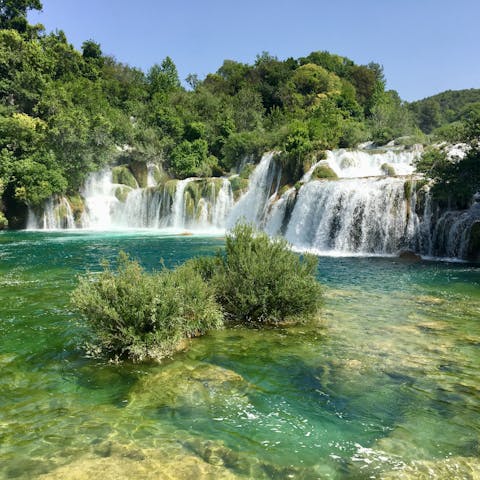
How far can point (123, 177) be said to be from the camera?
44.6 m

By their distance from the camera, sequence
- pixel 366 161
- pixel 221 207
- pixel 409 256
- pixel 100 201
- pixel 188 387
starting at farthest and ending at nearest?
pixel 100 201, pixel 221 207, pixel 366 161, pixel 409 256, pixel 188 387

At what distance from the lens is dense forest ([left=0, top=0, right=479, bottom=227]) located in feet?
119

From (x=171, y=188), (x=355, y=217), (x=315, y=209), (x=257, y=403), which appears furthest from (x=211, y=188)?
(x=257, y=403)

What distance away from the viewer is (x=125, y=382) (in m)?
5.75

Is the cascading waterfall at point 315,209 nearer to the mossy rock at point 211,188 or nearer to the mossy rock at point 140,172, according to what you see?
the mossy rock at point 211,188

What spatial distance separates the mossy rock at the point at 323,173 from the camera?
29.4 m

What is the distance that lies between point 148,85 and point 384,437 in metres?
70.6

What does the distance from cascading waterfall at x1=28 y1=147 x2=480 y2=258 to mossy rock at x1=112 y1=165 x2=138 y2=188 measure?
594 mm

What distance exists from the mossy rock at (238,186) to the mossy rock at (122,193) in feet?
37.1

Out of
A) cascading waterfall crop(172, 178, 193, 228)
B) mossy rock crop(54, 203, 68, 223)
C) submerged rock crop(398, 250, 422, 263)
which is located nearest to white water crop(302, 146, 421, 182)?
cascading waterfall crop(172, 178, 193, 228)

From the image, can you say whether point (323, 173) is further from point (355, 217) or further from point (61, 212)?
point (61, 212)

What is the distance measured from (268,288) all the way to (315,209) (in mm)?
16405

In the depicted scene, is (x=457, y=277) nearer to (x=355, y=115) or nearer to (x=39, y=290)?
(x=39, y=290)

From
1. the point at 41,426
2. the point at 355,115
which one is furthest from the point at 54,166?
the point at 355,115
